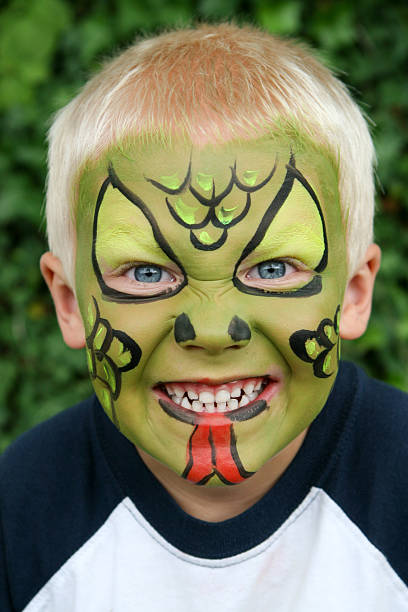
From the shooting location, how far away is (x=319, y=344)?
1.67 m

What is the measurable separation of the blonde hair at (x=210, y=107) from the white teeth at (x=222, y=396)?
543 mm

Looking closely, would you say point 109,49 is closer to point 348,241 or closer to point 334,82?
point 334,82

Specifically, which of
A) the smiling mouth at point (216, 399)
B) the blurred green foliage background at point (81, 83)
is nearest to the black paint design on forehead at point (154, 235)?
the smiling mouth at point (216, 399)

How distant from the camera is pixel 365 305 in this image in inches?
77.4

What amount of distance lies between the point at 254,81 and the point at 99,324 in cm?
70

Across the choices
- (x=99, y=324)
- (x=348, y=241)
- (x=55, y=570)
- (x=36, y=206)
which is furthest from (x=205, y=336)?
(x=36, y=206)

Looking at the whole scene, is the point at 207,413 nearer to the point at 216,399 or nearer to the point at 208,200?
the point at 216,399

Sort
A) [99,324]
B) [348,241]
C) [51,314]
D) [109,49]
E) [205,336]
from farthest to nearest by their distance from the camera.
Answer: [51,314], [109,49], [348,241], [99,324], [205,336]

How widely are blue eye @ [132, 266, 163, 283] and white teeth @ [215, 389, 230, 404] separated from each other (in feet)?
0.98

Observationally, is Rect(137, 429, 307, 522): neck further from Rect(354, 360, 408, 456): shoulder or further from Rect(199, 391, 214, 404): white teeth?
Rect(199, 391, 214, 404): white teeth

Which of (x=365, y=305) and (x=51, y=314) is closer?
(x=365, y=305)

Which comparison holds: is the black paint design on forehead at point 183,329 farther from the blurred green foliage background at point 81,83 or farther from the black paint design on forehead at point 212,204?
the blurred green foliage background at point 81,83

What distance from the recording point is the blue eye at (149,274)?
1.62 m

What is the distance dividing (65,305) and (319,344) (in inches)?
29.6
